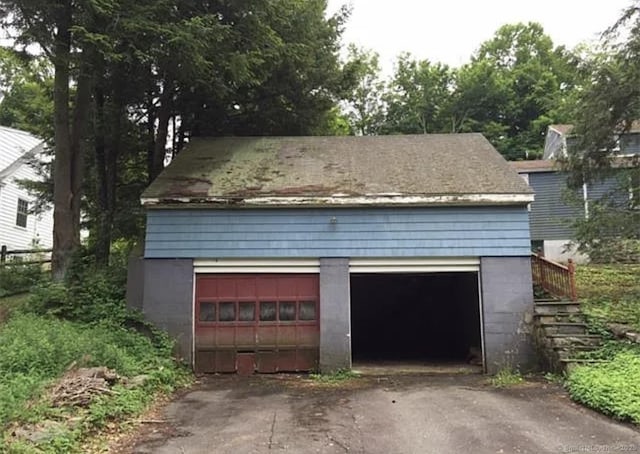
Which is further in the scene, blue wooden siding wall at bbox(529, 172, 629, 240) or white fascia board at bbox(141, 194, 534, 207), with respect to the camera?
Answer: blue wooden siding wall at bbox(529, 172, 629, 240)

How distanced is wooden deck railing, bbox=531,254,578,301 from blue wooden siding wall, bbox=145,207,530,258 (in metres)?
1.02

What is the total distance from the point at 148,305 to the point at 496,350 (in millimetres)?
6522

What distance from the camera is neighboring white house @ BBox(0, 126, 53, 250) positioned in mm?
21359

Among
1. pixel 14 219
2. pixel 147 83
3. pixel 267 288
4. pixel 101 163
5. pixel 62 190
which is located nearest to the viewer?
pixel 267 288

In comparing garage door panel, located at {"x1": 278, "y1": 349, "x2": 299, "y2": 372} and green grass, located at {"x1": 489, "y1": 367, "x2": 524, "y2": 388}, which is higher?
garage door panel, located at {"x1": 278, "y1": 349, "x2": 299, "y2": 372}

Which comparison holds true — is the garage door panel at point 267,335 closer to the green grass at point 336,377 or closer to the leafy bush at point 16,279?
the green grass at point 336,377

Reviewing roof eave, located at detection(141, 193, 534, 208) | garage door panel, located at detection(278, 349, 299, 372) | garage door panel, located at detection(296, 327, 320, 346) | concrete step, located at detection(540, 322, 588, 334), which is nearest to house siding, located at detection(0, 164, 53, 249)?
roof eave, located at detection(141, 193, 534, 208)

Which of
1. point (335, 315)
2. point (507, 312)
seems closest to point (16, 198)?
point (335, 315)

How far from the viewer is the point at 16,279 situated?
47.5ft

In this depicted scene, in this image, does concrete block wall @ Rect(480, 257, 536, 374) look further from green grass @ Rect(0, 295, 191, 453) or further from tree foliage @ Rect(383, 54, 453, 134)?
tree foliage @ Rect(383, 54, 453, 134)

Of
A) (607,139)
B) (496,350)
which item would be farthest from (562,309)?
(607,139)

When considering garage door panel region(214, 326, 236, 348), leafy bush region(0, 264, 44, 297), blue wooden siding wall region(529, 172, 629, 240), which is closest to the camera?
garage door panel region(214, 326, 236, 348)

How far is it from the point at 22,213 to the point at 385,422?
21.1 m

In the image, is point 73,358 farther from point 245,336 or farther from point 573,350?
point 573,350
